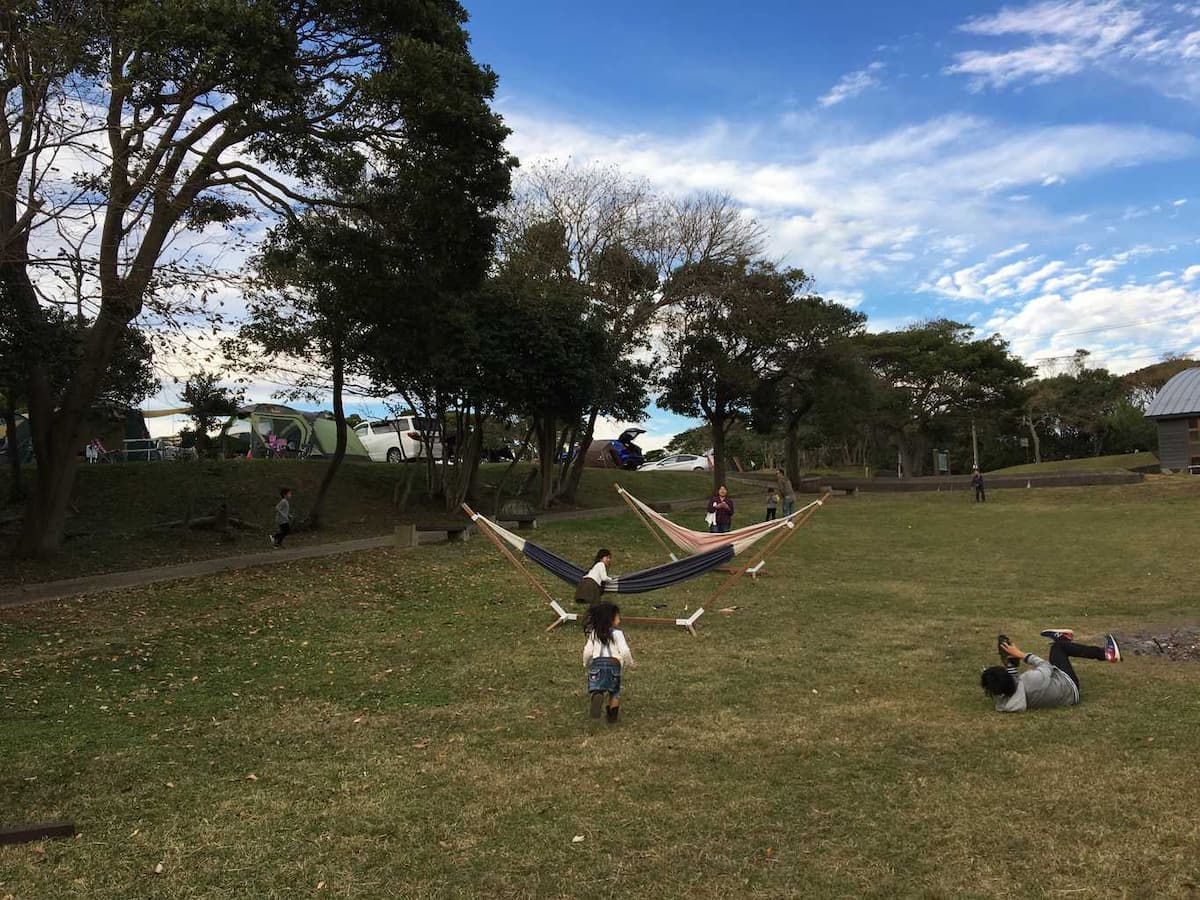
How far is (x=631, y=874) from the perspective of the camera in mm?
3662

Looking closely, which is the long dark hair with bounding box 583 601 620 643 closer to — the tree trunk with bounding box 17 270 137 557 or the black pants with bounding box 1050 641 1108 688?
the black pants with bounding box 1050 641 1108 688

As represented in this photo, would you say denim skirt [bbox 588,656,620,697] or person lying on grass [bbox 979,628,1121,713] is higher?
denim skirt [bbox 588,656,620,697]

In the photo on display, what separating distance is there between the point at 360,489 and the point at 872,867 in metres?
19.1

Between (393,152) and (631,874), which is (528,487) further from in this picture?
(631,874)

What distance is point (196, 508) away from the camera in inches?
669

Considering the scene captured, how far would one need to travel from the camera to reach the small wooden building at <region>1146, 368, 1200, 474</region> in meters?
30.8

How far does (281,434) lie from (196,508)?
31.0 feet

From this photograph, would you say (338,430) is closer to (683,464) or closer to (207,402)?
(207,402)

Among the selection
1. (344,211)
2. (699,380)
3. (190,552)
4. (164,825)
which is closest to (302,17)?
(344,211)

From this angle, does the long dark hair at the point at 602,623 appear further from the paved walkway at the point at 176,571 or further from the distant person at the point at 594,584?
the paved walkway at the point at 176,571

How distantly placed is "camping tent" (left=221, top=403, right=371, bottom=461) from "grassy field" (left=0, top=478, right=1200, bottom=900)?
15.5 metres

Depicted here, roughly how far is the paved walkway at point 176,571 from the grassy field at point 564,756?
75cm

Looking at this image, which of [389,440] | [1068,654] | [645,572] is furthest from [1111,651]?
[389,440]

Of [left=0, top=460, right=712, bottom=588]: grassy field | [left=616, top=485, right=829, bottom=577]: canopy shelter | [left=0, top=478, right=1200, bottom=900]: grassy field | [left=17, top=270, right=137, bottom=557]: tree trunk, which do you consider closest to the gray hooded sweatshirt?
[left=0, top=478, right=1200, bottom=900]: grassy field
